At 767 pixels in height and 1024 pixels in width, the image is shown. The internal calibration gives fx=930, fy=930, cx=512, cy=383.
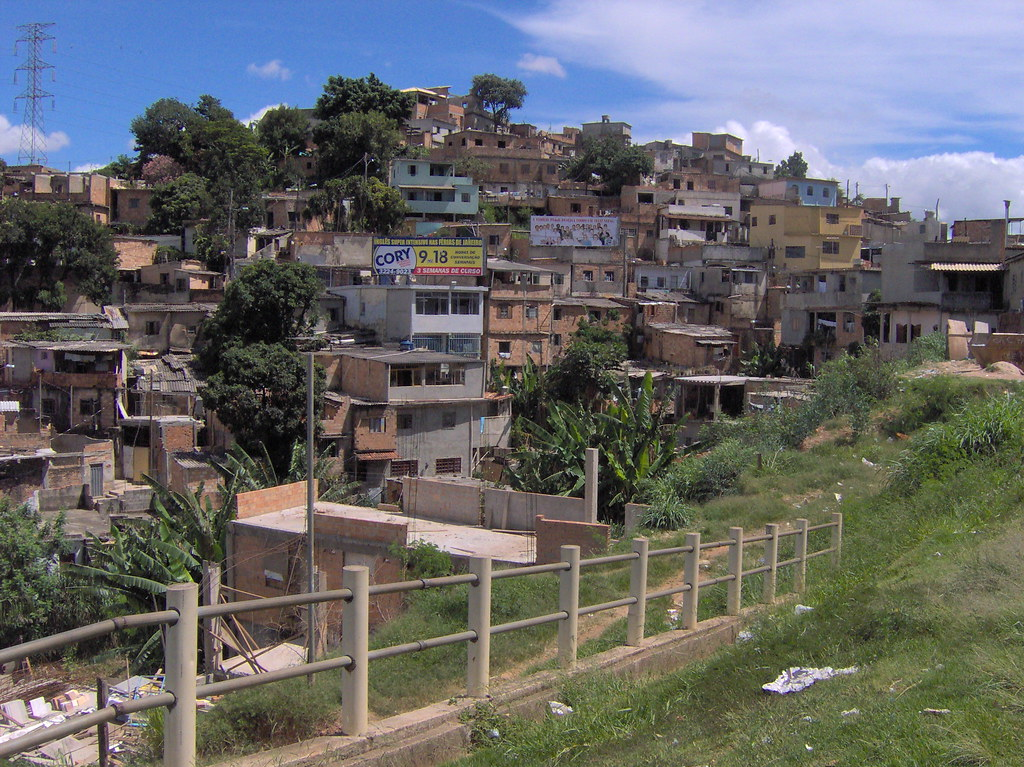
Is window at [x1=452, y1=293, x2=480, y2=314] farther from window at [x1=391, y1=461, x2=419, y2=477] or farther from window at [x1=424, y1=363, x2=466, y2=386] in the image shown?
window at [x1=391, y1=461, x2=419, y2=477]

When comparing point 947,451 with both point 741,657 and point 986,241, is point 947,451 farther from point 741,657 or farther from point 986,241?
point 986,241

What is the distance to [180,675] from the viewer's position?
13.9 ft

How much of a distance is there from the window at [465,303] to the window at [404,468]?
7.98 meters

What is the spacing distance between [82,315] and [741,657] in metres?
42.0

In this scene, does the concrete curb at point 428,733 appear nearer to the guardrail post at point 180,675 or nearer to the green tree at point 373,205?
the guardrail post at point 180,675

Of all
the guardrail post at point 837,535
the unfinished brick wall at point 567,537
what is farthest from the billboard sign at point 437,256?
the guardrail post at point 837,535

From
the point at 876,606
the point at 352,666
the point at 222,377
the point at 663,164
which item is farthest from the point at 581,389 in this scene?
the point at 663,164

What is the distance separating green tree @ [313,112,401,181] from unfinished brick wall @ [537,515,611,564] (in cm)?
4473

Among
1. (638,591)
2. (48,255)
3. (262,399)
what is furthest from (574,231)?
(638,591)

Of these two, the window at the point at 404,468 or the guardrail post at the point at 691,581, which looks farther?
the window at the point at 404,468

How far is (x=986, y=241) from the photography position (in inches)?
1476

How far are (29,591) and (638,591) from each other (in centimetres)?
1784

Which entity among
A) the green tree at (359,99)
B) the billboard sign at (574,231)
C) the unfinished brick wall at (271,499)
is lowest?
the unfinished brick wall at (271,499)

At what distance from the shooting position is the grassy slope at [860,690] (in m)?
4.92
